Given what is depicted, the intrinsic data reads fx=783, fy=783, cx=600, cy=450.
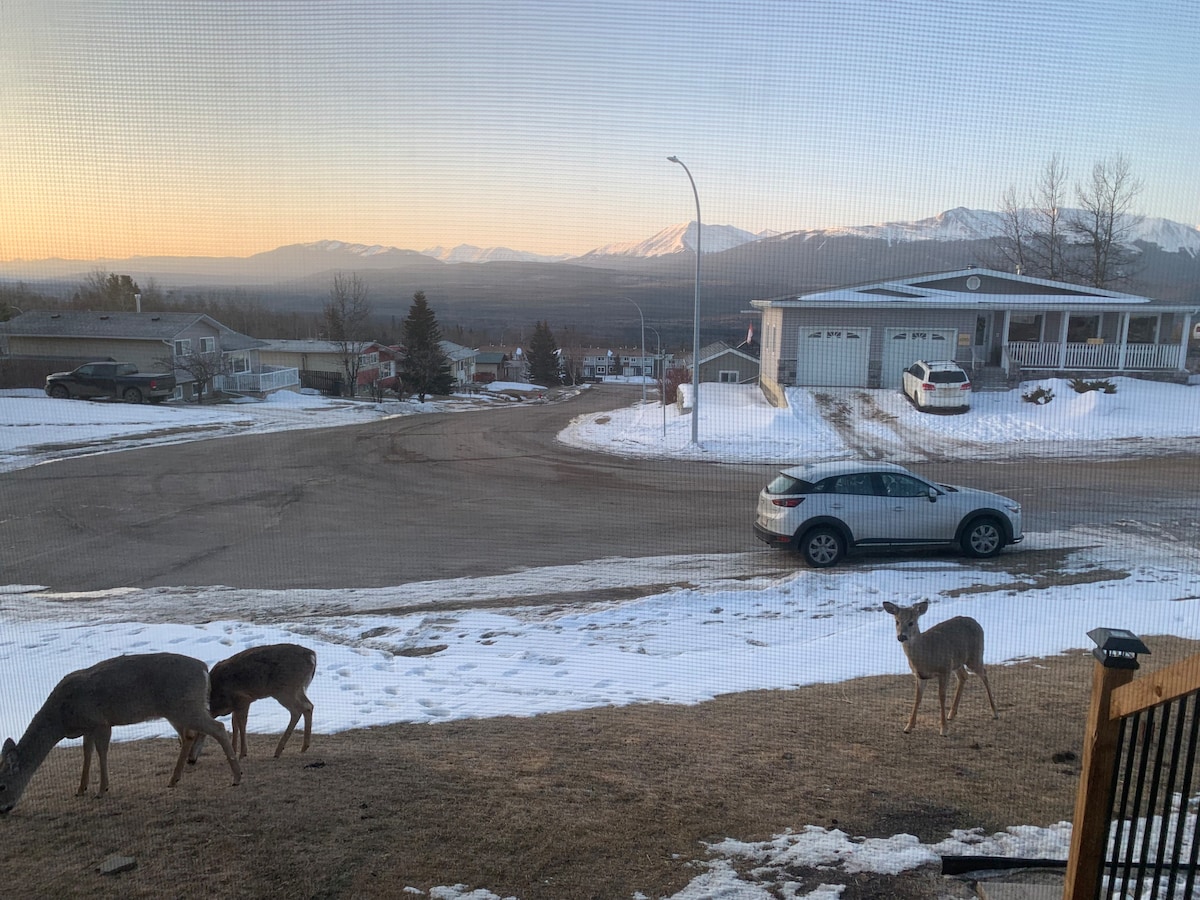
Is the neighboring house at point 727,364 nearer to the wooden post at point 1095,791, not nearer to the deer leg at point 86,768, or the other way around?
the deer leg at point 86,768

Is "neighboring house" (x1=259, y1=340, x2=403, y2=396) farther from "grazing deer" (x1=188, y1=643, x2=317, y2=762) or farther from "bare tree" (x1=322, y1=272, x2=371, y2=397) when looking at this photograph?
"grazing deer" (x1=188, y1=643, x2=317, y2=762)

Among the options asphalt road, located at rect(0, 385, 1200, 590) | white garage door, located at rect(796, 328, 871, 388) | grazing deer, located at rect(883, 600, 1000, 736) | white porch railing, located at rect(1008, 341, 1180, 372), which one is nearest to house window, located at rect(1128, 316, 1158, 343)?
white porch railing, located at rect(1008, 341, 1180, 372)

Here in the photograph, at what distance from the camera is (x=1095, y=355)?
2041cm

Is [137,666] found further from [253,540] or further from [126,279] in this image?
[126,279]

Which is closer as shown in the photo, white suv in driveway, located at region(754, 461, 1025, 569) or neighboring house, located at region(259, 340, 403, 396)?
white suv in driveway, located at region(754, 461, 1025, 569)

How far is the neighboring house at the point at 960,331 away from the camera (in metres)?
20.0

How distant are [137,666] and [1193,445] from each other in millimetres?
18392

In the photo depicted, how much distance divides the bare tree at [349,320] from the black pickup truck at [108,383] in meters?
5.65

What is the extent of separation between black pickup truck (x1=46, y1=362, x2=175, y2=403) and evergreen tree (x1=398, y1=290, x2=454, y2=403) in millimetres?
7869

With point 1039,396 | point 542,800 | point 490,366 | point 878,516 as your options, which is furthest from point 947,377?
point 490,366

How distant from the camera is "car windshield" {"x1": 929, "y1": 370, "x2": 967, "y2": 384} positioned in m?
18.0

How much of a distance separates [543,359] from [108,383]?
17192 mm

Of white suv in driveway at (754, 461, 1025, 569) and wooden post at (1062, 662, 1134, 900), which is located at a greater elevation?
wooden post at (1062, 662, 1134, 900)

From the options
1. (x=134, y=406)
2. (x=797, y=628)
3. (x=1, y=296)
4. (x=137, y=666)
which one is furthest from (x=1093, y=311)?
(x=1, y=296)
